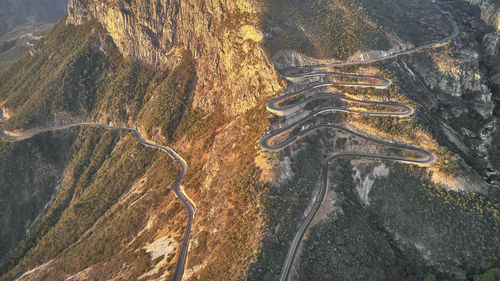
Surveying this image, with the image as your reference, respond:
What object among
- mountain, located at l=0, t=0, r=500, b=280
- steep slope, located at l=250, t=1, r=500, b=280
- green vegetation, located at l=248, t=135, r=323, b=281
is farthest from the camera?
mountain, located at l=0, t=0, r=500, b=280

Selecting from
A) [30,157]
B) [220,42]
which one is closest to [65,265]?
[30,157]

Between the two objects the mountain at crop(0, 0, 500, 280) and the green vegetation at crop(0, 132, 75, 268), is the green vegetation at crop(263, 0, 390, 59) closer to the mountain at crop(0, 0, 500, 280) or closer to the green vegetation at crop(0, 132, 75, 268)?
the mountain at crop(0, 0, 500, 280)

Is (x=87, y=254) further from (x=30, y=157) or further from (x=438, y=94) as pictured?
(x=438, y=94)

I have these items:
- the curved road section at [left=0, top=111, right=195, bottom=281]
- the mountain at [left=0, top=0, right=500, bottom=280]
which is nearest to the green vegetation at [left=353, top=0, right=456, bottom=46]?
the mountain at [left=0, top=0, right=500, bottom=280]

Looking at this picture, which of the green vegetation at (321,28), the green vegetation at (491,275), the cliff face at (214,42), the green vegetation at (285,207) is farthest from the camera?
the green vegetation at (321,28)

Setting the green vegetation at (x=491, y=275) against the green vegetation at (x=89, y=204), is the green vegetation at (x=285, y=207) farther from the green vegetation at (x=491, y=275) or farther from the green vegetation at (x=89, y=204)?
the green vegetation at (x=89, y=204)

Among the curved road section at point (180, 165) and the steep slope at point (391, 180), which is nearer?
the steep slope at point (391, 180)

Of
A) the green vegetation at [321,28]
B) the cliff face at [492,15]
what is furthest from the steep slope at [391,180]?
the cliff face at [492,15]
